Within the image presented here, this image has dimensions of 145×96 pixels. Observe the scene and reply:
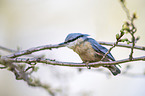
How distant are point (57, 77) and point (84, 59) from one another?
1428mm

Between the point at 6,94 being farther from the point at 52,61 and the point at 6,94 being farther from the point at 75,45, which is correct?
the point at 52,61

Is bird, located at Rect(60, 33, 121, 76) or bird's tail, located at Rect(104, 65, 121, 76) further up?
bird, located at Rect(60, 33, 121, 76)

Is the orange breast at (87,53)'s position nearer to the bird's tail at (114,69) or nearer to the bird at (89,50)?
the bird at (89,50)

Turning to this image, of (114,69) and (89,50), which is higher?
(89,50)

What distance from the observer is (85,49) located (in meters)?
3.25

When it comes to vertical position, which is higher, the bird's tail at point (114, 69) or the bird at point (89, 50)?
the bird at point (89, 50)

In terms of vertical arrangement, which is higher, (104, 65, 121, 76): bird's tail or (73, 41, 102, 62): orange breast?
(73, 41, 102, 62): orange breast

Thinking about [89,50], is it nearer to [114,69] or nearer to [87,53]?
[87,53]

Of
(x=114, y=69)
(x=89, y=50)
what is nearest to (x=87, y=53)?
(x=89, y=50)

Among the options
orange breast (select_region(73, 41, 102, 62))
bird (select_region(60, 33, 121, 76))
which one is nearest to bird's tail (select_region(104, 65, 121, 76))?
bird (select_region(60, 33, 121, 76))

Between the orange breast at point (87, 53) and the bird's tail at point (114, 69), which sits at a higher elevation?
the orange breast at point (87, 53)

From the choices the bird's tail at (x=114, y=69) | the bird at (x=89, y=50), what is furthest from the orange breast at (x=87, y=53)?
the bird's tail at (x=114, y=69)

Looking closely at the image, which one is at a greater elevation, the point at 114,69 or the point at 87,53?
the point at 87,53

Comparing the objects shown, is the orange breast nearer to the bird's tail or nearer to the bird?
the bird
